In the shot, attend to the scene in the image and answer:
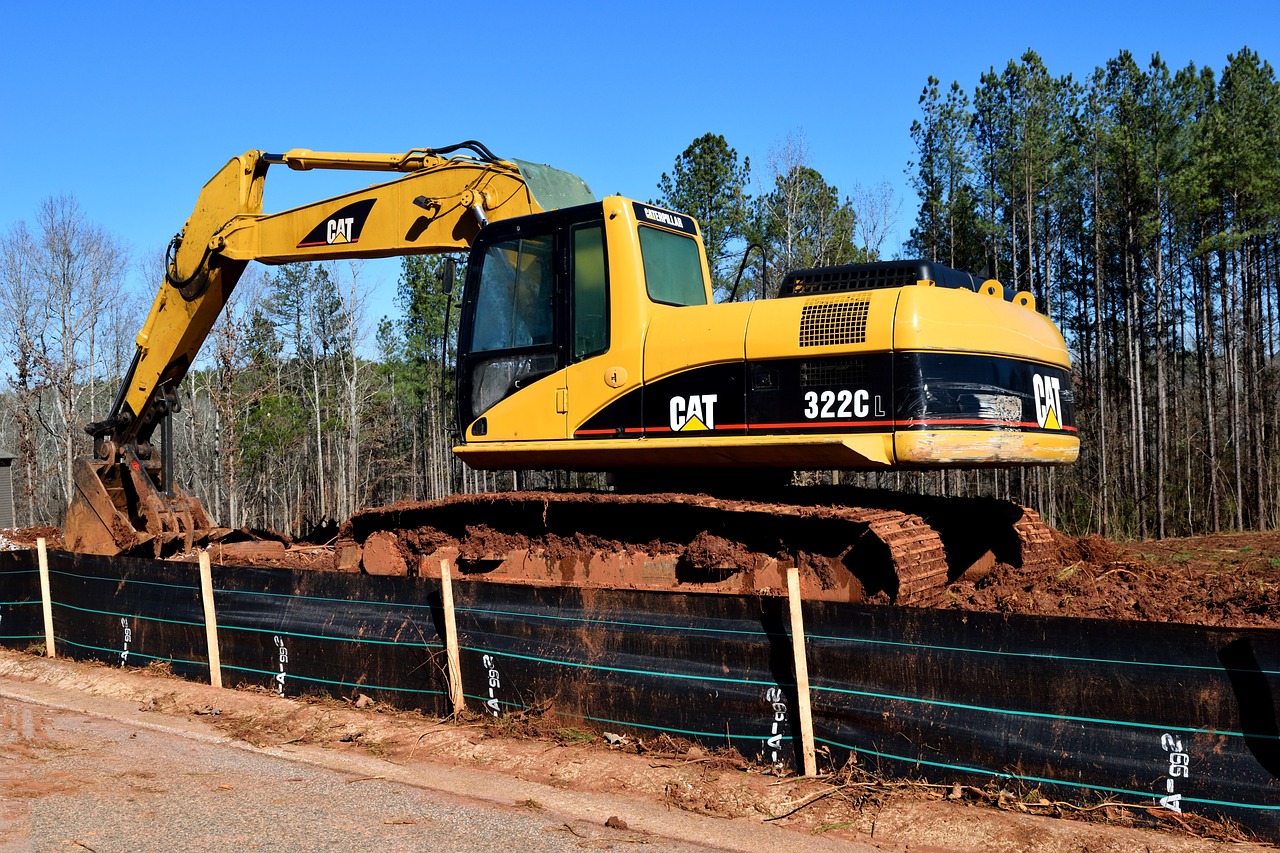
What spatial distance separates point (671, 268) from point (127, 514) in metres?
7.76

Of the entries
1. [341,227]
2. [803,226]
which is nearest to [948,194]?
[803,226]

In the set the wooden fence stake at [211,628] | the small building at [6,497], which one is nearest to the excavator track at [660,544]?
the wooden fence stake at [211,628]

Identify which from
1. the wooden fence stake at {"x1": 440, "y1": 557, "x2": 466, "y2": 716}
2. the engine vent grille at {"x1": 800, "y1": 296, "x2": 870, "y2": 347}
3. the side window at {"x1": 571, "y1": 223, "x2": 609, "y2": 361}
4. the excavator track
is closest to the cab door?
the side window at {"x1": 571, "y1": 223, "x2": 609, "y2": 361}

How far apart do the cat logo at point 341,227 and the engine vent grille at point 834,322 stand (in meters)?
5.53

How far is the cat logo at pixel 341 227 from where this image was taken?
1109 cm

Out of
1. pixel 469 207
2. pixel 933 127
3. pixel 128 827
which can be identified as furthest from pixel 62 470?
pixel 128 827

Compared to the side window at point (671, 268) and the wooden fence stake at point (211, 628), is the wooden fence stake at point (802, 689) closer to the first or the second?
the side window at point (671, 268)

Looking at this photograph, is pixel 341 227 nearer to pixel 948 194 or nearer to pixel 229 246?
pixel 229 246

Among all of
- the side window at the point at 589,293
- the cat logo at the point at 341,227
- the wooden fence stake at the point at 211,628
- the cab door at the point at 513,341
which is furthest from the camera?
the cat logo at the point at 341,227

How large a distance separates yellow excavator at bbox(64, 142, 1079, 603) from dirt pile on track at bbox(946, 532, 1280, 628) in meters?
0.42

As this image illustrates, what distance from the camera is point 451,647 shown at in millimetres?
7473

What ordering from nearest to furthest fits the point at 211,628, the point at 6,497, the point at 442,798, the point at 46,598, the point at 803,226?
1. the point at 442,798
2. the point at 211,628
3. the point at 46,598
4. the point at 803,226
5. the point at 6,497

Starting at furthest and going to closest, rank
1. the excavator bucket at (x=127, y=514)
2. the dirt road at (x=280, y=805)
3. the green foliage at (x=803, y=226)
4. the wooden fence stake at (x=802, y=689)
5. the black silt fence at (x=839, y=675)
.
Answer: the green foliage at (x=803, y=226), the excavator bucket at (x=127, y=514), the wooden fence stake at (x=802, y=689), the dirt road at (x=280, y=805), the black silt fence at (x=839, y=675)

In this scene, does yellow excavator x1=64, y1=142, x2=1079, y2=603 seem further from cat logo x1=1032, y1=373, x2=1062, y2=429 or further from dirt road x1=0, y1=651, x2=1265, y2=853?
dirt road x1=0, y1=651, x2=1265, y2=853
